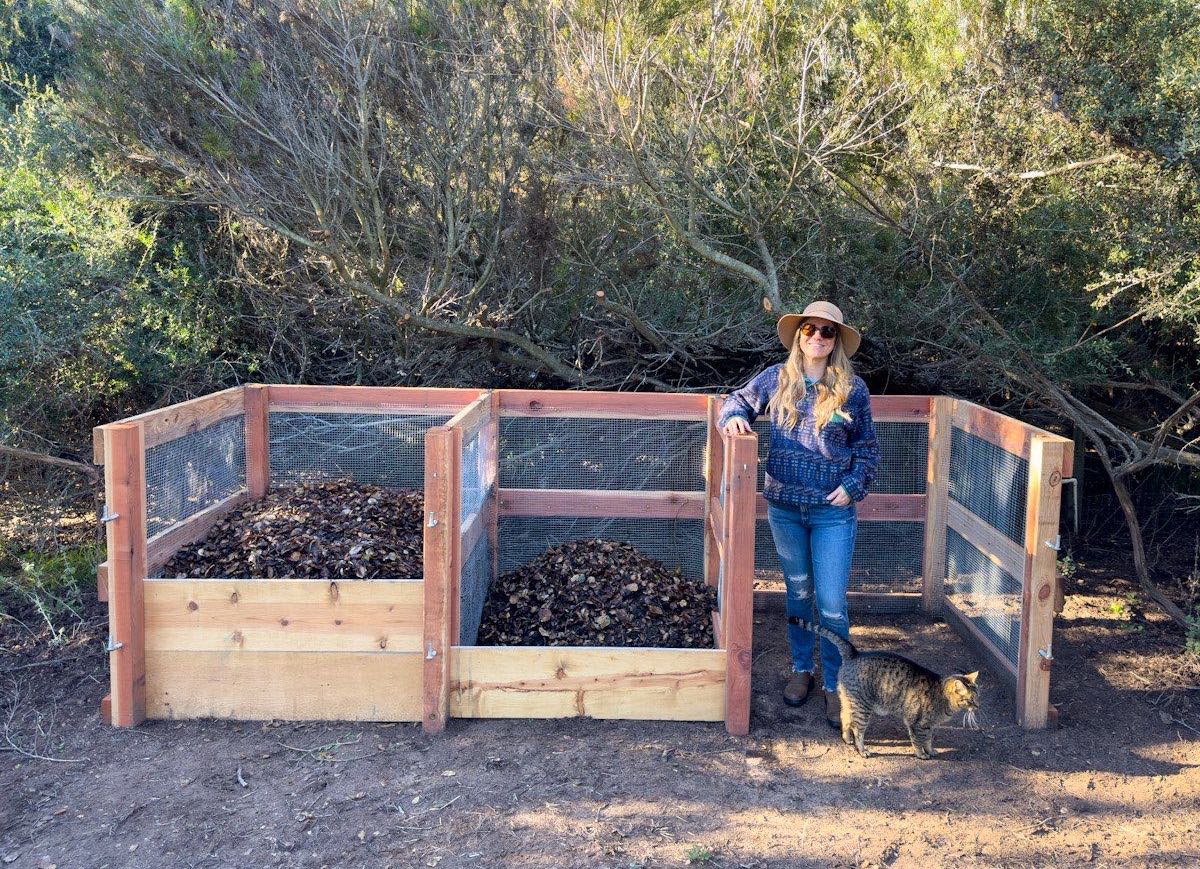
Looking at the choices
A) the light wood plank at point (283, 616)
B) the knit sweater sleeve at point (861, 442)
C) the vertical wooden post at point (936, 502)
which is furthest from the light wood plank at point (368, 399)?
the vertical wooden post at point (936, 502)

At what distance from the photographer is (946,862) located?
3.51m

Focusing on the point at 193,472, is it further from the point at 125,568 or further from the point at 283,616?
the point at 283,616

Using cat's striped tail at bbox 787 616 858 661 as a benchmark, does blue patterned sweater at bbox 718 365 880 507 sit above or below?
above

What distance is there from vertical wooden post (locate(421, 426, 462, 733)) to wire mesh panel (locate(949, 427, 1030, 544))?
268cm

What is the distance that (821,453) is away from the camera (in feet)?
15.1

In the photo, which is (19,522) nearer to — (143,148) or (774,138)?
(143,148)

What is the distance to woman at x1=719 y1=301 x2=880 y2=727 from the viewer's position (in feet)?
15.0

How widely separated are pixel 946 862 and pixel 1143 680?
8.13 feet

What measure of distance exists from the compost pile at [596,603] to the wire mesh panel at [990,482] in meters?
1.55

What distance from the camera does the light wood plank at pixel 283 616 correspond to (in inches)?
174

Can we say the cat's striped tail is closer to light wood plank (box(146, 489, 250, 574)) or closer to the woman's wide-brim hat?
the woman's wide-brim hat

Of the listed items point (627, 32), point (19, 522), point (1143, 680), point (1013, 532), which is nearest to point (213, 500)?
point (19, 522)

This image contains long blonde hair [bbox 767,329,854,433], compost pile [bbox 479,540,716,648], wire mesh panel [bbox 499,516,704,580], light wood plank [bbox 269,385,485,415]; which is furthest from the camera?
wire mesh panel [bbox 499,516,704,580]

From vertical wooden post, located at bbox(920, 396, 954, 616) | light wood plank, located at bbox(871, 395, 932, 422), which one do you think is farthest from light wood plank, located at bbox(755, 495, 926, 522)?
light wood plank, located at bbox(871, 395, 932, 422)
